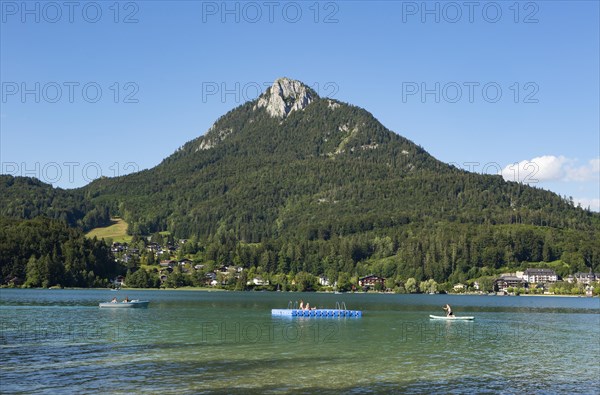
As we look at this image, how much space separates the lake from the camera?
46.5m

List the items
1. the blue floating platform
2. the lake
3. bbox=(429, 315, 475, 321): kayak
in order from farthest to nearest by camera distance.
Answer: the blue floating platform → bbox=(429, 315, 475, 321): kayak → the lake

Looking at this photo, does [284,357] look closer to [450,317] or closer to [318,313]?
[318,313]

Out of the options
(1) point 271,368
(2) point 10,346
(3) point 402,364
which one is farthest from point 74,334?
(3) point 402,364

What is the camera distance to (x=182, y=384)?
45.7 meters

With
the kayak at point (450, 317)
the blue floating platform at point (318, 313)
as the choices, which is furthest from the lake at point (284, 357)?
the blue floating platform at point (318, 313)

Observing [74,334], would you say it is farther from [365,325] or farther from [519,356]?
[519,356]

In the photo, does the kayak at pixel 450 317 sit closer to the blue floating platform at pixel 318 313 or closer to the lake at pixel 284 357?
the blue floating platform at pixel 318 313

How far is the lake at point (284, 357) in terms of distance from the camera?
46531mm

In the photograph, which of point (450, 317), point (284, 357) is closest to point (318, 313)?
point (450, 317)

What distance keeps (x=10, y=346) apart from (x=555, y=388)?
5112 cm

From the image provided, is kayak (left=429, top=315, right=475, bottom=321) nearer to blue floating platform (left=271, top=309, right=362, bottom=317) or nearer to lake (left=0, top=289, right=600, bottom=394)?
blue floating platform (left=271, top=309, right=362, bottom=317)

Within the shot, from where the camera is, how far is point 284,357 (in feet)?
199

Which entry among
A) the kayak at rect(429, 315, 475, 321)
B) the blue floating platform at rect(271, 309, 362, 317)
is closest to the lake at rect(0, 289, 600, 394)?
the kayak at rect(429, 315, 475, 321)

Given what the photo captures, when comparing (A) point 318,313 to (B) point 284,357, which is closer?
(B) point 284,357
